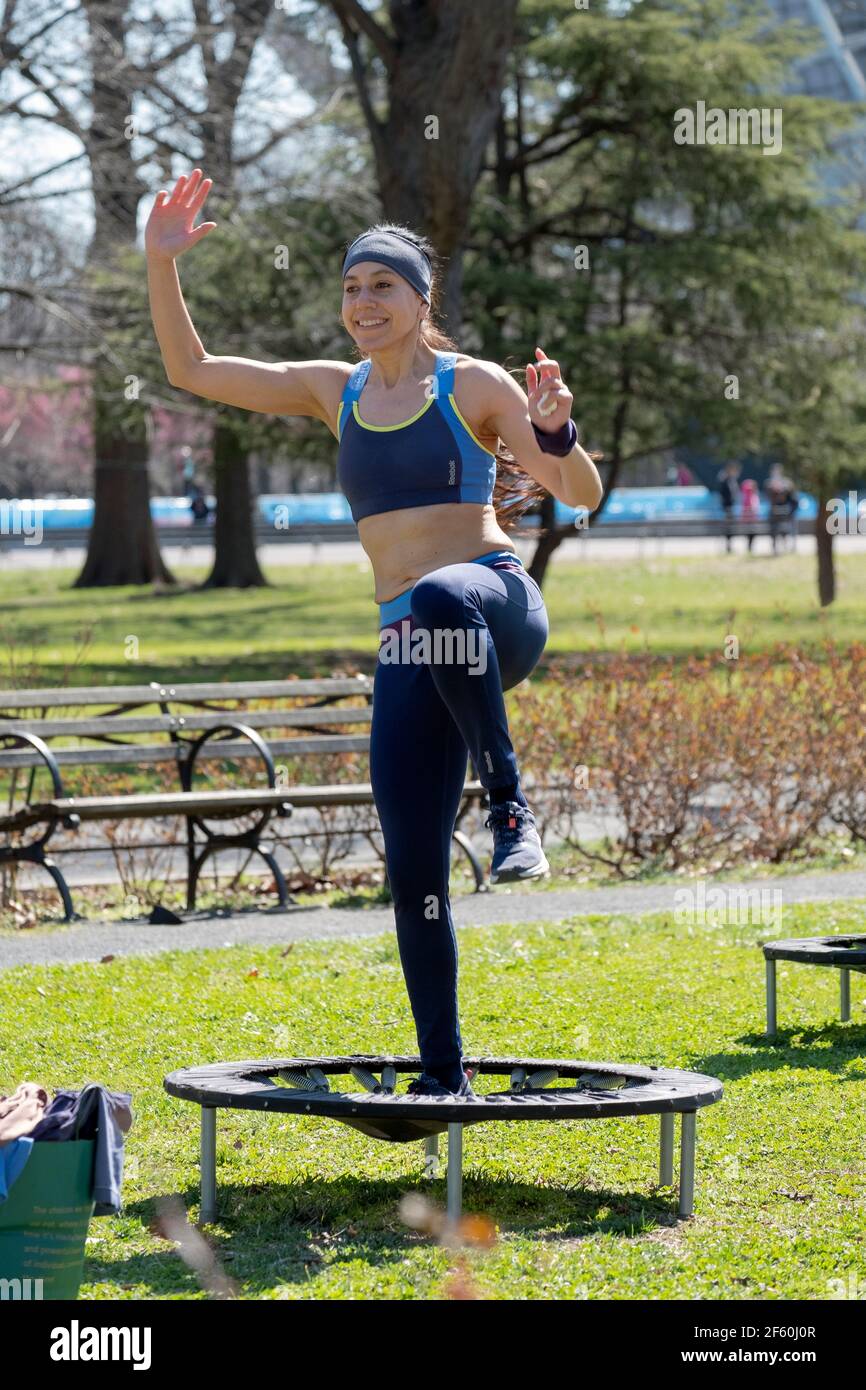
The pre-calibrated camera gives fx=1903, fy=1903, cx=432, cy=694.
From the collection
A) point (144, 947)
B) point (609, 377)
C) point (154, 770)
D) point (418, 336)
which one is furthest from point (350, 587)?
point (418, 336)

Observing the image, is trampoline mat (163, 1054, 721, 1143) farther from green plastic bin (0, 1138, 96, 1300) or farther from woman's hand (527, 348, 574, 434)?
woman's hand (527, 348, 574, 434)

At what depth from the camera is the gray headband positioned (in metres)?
4.36

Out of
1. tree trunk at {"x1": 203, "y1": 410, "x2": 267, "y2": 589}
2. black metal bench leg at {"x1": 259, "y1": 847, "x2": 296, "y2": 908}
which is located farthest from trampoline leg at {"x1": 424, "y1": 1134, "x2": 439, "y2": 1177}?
tree trunk at {"x1": 203, "y1": 410, "x2": 267, "y2": 589}

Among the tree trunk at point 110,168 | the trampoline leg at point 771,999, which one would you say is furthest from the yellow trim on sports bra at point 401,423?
the tree trunk at point 110,168

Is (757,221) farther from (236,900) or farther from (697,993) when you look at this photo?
(697,993)

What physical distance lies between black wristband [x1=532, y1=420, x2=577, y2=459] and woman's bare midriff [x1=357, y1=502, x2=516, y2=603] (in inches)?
10.3

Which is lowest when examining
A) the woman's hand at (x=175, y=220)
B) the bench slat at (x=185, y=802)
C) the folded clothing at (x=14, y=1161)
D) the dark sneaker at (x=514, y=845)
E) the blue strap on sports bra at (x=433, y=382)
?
the bench slat at (x=185, y=802)

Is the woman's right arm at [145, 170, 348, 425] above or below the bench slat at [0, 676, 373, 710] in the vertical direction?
above

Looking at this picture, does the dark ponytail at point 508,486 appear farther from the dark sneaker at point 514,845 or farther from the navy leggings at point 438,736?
the dark sneaker at point 514,845

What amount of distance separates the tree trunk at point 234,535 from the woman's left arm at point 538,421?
25.9m

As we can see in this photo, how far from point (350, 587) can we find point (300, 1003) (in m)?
25.7

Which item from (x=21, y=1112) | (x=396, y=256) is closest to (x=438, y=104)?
(x=396, y=256)

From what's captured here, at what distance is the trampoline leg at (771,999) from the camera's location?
19.7 ft

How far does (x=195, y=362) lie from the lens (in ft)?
15.3
